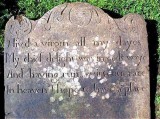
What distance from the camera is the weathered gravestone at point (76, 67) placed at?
18.5ft

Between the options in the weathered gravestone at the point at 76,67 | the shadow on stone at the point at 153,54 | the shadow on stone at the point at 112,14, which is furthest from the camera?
the shadow on stone at the point at 112,14

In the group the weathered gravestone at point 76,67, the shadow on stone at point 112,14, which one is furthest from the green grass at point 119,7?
the weathered gravestone at point 76,67

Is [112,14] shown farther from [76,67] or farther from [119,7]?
[76,67]

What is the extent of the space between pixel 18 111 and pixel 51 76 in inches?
23.4

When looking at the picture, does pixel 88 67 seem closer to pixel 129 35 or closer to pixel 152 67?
pixel 129 35

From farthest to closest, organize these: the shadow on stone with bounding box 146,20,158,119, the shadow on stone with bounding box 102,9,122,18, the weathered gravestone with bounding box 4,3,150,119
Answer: the shadow on stone with bounding box 102,9,122,18 → the shadow on stone with bounding box 146,20,158,119 → the weathered gravestone with bounding box 4,3,150,119

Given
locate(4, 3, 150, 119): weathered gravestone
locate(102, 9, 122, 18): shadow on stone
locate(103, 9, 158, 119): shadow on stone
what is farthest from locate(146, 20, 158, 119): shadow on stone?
locate(4, 3, 150, 119): weathered gravestone

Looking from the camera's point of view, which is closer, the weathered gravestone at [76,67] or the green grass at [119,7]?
the weathered gravestone at [76,67]

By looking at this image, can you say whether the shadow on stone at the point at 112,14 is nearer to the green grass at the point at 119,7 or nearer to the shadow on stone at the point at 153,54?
the green grass at the point at 119,7

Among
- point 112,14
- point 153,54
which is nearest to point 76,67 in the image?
point 112,14

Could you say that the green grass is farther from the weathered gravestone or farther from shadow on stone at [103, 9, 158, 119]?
the weathered gravestone

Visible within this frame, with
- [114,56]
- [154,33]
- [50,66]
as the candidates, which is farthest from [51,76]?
[154,33]

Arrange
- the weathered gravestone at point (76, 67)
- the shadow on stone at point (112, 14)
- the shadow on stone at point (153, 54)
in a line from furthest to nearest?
the shadow on stone at point (112, 14), the shadow on stone at point (153, 54), the weathered gravestone at point (76, 67)

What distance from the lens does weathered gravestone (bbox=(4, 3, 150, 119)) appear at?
564 cm
